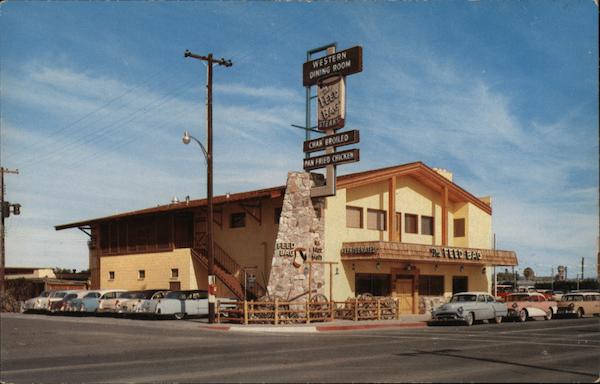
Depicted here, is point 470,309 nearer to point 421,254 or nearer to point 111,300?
point 421,254

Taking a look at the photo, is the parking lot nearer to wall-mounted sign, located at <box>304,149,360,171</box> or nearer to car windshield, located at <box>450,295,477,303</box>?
car windshield, located at <box>450,295,477,303</box>

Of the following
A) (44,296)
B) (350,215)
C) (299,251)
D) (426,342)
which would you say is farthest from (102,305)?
(426,342)

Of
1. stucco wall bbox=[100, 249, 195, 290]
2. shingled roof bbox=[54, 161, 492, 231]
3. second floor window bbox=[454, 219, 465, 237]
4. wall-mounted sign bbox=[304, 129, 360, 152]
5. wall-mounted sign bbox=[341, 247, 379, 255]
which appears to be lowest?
stucco wall bbox=[100, 249, 195, 290]

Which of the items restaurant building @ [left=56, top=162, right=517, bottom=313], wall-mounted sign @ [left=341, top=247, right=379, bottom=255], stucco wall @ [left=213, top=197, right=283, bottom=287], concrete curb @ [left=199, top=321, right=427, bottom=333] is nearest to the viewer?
concrete curb @ [left=199, top=321, right=427, bottom=333]

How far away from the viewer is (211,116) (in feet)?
101

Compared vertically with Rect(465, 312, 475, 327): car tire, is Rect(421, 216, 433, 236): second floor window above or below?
above

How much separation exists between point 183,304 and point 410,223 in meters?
14.9

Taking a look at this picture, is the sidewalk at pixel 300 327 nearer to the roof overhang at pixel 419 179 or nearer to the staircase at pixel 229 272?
the staircase at pixel 229 272

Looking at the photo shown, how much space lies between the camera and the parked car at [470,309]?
2970cm

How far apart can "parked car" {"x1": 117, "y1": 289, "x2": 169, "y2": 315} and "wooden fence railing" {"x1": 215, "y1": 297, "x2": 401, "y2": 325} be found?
12.9 ft

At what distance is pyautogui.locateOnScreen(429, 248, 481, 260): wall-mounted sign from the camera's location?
3750cm

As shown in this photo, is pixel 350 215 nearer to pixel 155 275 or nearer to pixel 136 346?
pixel 155 275

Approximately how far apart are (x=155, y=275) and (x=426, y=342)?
2602 cm

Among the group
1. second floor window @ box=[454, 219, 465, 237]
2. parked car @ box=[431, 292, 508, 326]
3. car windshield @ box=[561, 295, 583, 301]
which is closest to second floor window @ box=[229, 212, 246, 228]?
parked car @ box=[431, 292, 508, 326]
